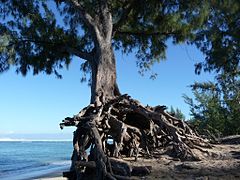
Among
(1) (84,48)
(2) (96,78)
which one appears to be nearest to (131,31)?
(1) (84,48)

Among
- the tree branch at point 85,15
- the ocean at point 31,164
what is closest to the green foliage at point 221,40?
the tree branch at point 85,15

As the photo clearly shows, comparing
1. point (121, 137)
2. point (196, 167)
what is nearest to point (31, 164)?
point (121, 137)

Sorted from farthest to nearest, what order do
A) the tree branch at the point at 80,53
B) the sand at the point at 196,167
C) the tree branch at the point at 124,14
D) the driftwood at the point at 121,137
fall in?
the tree branch at the point at 124,14 < the tree branch at the point at 80,53 < the driftwood at the point at 121,137 < the sand at the point at 196,167

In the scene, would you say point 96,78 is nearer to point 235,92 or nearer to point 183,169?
point 183,169

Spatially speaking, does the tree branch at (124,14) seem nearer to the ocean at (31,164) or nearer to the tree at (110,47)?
the tree at (110,47)

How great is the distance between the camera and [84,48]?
11.0 metres

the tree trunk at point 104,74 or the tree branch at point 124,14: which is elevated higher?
the tree branch at point 124,14

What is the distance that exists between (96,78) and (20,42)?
122 inches

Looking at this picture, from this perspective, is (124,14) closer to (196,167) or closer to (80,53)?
(80,53)

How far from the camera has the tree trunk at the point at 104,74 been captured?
825cm

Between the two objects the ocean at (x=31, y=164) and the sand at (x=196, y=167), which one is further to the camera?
the ocean at (x=31, y=164)

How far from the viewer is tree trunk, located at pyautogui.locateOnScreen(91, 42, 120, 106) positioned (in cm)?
A: 825

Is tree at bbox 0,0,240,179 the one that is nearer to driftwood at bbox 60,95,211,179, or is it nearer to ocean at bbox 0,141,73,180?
driftwood at bbox 60,95,211,179

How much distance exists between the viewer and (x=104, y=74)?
8547 mm
